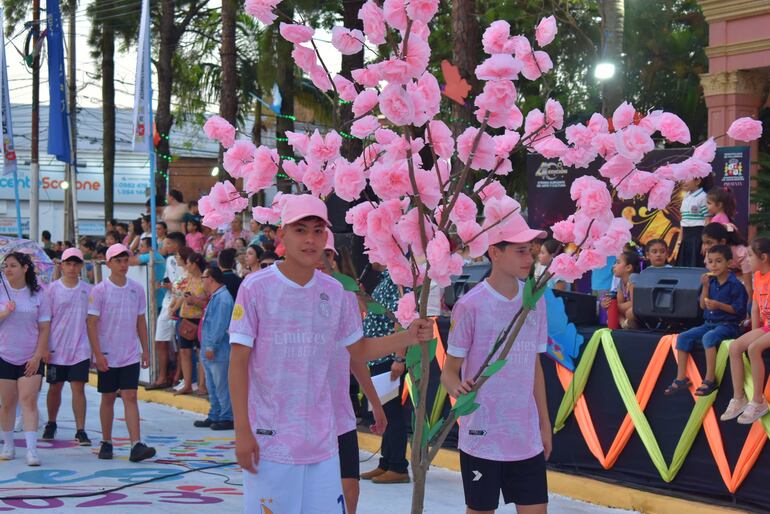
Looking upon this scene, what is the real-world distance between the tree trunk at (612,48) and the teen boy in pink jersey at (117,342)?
279 inches

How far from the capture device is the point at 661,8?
24.5m

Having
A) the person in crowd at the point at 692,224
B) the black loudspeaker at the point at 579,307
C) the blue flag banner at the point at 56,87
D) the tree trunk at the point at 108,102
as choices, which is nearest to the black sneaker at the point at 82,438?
the black loudspeaker at the point at 579,307

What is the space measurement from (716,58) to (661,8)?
6267 mm

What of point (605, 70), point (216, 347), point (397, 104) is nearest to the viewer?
point (397, 104)

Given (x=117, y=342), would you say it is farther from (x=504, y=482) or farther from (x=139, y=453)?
(x=504, y=482)

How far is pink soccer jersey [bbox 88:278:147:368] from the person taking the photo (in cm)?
1022

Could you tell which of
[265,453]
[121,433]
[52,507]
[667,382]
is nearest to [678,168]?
[265,453]

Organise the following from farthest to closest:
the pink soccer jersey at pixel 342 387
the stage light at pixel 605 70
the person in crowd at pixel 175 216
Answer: the person in crowd at pixel 175 216 → the stage light at pixel 605 70 → the pink soccer jersey at pixel 342 387

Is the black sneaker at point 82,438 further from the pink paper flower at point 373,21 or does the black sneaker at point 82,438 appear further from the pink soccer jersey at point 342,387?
the pink paper flower at point 373,21

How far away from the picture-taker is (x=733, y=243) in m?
8.95

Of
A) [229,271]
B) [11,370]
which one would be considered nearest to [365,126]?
[11,370]

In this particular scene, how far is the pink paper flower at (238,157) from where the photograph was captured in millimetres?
4715

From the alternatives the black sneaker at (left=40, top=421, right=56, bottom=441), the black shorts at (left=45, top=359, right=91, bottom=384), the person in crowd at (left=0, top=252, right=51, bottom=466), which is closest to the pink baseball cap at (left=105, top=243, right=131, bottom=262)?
the person in crowd at (left=0, top=252, right=51, bottom=466)

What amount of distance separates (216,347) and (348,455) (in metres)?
6.65
